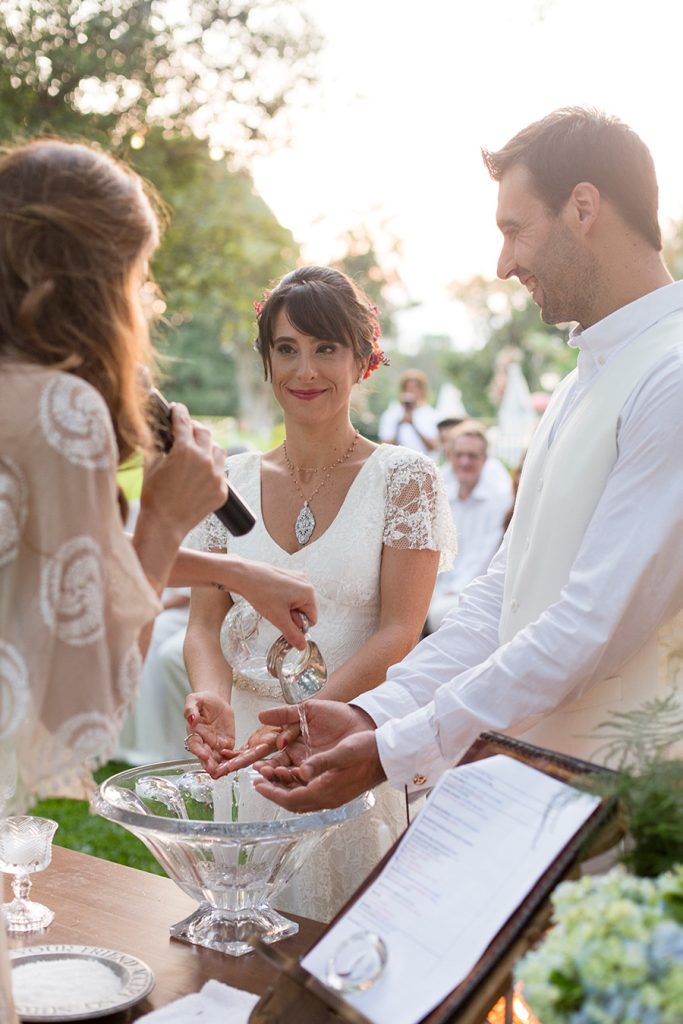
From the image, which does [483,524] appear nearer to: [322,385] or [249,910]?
[322,385]

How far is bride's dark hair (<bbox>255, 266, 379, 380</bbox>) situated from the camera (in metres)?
2.88

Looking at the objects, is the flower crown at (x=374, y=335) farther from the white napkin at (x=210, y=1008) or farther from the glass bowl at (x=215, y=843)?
the white napkin at (x=210, y=1008)

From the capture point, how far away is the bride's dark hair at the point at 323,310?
9.46 ft

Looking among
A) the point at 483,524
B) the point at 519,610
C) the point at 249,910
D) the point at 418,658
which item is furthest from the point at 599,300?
the point at 483,524

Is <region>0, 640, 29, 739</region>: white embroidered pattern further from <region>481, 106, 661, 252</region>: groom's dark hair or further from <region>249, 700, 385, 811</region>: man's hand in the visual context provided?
<region>481, 106, 661, 252</region>: groom's dark hair

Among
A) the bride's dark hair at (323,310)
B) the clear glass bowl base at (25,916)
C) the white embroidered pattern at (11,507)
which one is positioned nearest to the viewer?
the white embroidered pattern at (11,507)

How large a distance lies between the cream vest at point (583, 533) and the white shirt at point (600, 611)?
0.15 ft

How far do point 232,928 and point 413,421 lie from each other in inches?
360

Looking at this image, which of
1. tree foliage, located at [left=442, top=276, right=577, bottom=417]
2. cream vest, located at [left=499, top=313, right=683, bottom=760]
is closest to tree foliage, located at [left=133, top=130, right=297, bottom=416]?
cream vest, located at [left=499, top=313, right=683, bottom=760]

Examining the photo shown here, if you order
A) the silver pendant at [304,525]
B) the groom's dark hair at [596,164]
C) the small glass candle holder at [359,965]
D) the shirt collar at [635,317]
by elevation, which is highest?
the groom's dark hair at [596,164]

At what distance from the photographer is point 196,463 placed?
1.64 m

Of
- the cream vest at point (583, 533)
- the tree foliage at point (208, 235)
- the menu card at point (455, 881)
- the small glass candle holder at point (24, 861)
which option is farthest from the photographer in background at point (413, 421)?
the menu card at point (455, 881)

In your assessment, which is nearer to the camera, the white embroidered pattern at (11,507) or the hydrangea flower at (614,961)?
the hydrangea flower at (614,961)

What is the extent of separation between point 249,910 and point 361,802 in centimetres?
30
